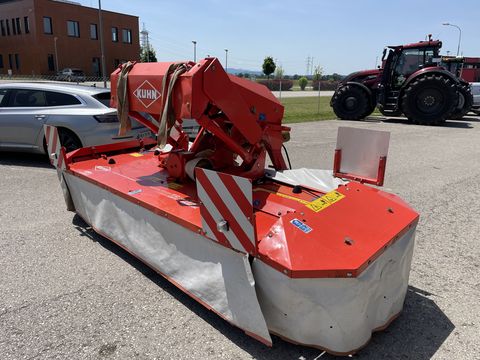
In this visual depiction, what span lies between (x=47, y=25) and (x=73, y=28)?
281 cm

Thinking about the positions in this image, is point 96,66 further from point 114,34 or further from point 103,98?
point 103,98

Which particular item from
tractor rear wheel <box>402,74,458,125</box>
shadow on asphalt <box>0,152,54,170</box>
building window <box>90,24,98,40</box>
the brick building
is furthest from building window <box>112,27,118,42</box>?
shadow on asphalt <box>0,152,54,170</box>

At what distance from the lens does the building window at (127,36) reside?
47750mm

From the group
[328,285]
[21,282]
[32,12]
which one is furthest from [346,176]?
[32,12]

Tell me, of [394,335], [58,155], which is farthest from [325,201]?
[58,155]

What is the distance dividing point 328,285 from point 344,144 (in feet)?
5.60

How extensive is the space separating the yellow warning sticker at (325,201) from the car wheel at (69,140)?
498 cm

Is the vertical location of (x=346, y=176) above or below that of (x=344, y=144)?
below

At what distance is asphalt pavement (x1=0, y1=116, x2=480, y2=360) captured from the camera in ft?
7.86

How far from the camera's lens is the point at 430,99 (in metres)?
13.8

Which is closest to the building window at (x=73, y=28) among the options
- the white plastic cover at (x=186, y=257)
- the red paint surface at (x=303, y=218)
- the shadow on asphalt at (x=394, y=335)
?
the red paint surface at (x=303, y=218)

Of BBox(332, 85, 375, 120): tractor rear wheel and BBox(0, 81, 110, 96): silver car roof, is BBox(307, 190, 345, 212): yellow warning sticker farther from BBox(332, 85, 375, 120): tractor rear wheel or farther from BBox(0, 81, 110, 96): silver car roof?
BBox(332, 85, 375, 120): tractor rear wheel

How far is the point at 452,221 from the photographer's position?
4.51 metres

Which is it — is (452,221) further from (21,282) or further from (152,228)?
(21,282)
